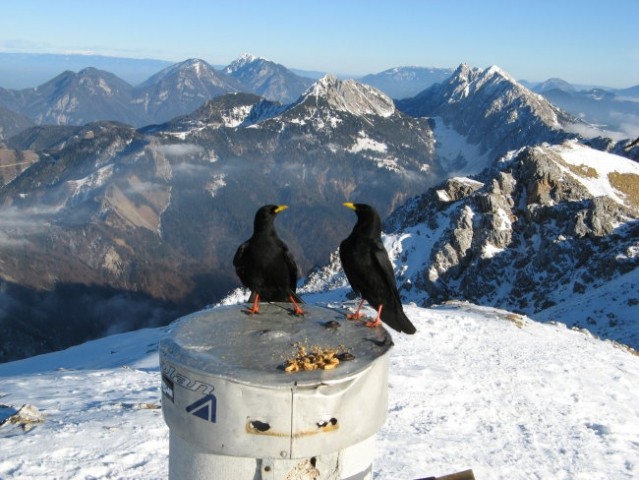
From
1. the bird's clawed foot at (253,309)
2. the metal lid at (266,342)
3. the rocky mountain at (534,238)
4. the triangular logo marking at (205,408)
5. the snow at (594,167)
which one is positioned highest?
the metal lid at (266,342)

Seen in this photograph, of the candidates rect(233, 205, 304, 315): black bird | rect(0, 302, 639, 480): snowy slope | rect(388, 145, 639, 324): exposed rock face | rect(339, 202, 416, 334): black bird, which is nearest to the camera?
rect(339, 202, 416, 334): black bird

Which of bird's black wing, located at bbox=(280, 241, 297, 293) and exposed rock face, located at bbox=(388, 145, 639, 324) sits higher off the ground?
bird's black wing, located at bbox=(280, 241, 297, 293)

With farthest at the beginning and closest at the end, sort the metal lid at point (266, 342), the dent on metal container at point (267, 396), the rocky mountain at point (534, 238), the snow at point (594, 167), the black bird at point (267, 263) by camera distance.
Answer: the snow at point (594, 167)
the rocky mountain at point (534, 238)
the black bird at point (267, 263)
the metal lid at point (266, 342)
the dent on metal container at point (267, 396)

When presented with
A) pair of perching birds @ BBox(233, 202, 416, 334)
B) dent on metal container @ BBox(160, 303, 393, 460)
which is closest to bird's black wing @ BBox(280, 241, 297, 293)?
pair of perching birds @ BBox(233, 202, 416, 334)

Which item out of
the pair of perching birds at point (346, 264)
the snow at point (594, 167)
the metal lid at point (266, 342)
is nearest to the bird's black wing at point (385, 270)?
the pair of perching birds at point (346, 264)

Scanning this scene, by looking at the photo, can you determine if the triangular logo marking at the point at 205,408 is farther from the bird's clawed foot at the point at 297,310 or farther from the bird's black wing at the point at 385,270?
the bird's black wing at the point at 385,270

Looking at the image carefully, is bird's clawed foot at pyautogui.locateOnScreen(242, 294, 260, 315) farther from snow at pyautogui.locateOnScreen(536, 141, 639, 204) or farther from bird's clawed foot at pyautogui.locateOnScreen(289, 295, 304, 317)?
snow at pyautogui.locateOnScreen(536, 141, 639, 204)

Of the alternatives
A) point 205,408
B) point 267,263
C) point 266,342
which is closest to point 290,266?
point 267,263
